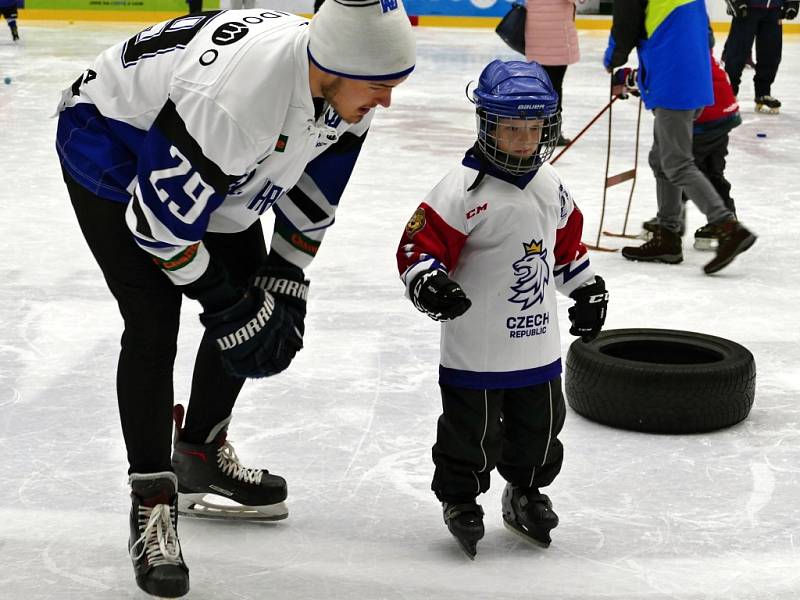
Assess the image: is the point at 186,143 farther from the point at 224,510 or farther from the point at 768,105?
the point at 768,105

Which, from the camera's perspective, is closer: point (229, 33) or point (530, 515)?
point (229, 33)

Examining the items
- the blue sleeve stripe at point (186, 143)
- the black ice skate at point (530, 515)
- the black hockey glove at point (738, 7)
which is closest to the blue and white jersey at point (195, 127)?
the blue sleeve stripe at point (186, 143)

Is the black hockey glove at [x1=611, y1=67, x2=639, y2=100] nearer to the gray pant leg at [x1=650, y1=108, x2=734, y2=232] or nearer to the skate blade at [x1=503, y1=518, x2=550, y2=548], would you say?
the gray pant leg at [x1=650, y1=108, x2=734, y2=232]

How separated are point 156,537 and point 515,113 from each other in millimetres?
1001

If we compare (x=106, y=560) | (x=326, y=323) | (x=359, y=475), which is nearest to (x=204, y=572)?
(x=106, y=560)

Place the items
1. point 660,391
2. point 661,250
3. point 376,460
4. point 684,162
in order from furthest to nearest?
point 661,250, point 684,162, point 660,391, point 376,460

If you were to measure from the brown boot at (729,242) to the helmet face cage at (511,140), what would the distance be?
2.41m

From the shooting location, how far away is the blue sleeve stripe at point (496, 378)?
2.36m

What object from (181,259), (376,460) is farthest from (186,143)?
(376,460)

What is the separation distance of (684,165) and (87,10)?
43.9ft

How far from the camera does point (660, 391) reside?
118 inches

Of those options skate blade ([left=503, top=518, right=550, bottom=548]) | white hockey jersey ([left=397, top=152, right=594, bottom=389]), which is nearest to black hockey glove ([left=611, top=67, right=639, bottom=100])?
white hockey jersey ([left=397, top=152, right=594, bottom=389])

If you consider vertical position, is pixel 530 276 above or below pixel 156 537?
above

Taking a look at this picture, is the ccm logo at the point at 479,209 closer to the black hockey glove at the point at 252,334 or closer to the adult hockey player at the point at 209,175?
the adult hockey player at the point at 209,175
